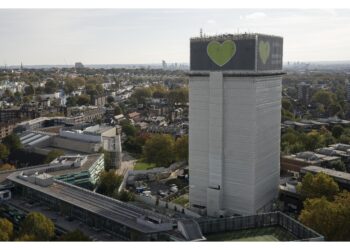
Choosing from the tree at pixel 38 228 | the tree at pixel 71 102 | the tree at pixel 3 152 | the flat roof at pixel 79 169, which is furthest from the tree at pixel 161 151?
the tree at pixel 71 102

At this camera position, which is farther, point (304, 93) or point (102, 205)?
point (304, 93)

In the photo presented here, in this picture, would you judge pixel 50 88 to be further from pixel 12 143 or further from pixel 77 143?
pixel 77 143

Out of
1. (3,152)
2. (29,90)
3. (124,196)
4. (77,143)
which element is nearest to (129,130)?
(77,143)

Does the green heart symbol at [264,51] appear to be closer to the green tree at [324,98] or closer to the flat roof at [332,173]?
the flat roof at [332,173]

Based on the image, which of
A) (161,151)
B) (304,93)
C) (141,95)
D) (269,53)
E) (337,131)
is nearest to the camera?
(269,53)

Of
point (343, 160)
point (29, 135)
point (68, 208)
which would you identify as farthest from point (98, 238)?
point (29, 135)

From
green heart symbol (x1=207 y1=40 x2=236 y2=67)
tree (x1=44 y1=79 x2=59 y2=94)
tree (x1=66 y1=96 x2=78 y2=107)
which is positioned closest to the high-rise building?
green heart symbol (x1=207 y1=40 x2=236 y2=67)

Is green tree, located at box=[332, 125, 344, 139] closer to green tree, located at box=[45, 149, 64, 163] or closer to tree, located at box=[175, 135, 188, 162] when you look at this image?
tree, located at box=[175, 135, 188, 162]
